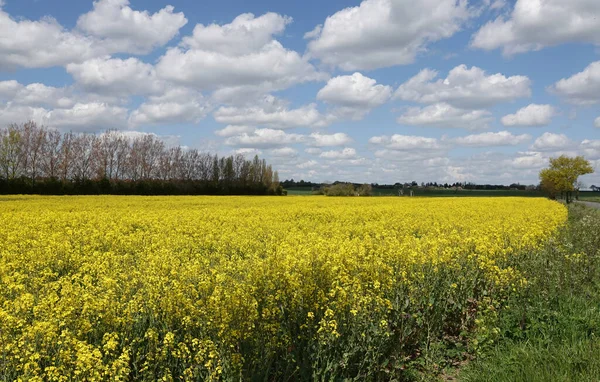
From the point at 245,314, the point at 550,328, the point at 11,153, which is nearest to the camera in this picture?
the point at 245,314

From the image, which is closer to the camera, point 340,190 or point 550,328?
point 550,328

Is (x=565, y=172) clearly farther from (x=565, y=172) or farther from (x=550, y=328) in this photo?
(x=550, y=328)

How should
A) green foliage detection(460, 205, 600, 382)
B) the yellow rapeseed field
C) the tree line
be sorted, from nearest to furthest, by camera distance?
the yellow rapeseed field → green foliage detection(460, 205, 600, 382) → the tree line

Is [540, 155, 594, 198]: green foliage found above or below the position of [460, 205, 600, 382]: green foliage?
above

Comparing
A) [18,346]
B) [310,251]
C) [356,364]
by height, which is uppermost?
[310,251]

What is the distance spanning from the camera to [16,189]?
52469 millimetres

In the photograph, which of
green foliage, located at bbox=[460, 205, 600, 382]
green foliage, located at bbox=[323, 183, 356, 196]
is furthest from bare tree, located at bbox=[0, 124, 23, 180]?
green foliage, located at bbox=[460, 205, 600, 382]

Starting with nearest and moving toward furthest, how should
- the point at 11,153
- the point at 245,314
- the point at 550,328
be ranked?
the point at 245,314
the point at 550,328
the point at 11,153

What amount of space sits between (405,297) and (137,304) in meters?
4.02

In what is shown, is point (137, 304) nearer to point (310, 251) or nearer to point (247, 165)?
point (310, 251)

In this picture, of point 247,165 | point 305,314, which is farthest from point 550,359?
point 247,165

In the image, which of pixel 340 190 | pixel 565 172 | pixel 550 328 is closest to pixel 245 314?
pixel 550 328

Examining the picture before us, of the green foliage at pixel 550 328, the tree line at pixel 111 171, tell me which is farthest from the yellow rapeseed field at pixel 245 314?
the tree line at pixel 111 171

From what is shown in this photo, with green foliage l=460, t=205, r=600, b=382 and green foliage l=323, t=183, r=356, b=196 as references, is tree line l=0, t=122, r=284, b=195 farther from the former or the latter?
green foliage l=460, t=205, r=600, b=382
